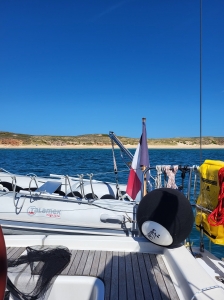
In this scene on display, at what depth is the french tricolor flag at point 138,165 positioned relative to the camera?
15.4 ft

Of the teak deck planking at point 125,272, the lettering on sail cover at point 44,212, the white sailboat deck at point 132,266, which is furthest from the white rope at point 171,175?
the lettering on sail cover at point 44,212

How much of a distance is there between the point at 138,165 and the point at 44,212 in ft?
6.76

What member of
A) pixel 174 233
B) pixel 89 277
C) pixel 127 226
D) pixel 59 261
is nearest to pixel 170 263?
pixel 174 233

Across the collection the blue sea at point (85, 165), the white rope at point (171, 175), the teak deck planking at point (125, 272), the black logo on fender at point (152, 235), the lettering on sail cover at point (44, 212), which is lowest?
the blue sea at point (85, 165)

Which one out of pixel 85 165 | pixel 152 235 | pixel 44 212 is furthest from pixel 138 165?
pixel 85 165

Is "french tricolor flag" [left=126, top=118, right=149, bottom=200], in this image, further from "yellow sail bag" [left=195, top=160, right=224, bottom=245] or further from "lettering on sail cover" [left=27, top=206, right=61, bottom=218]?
"yellow sail bag" [left=195, top=160, right=224, bottom=245]

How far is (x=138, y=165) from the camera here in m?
4.97

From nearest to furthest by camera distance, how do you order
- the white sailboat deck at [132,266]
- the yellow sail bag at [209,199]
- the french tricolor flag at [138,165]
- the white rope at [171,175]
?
the white sailboat deck at [132,266], the yellow sail bag at [209,199], the white rope at [171,175], the french tricolor flag at [138,165]

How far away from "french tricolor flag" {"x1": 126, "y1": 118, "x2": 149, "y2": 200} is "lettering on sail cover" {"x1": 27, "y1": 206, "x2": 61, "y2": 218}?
147 centimetres

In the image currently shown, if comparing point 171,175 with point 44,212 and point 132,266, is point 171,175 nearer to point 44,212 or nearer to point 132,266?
point 132,266

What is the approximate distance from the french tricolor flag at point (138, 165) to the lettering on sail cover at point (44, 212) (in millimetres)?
1473

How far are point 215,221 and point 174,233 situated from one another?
0.55m

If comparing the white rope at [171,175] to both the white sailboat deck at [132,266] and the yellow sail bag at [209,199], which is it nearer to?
the yellow sail bag at [209,199]

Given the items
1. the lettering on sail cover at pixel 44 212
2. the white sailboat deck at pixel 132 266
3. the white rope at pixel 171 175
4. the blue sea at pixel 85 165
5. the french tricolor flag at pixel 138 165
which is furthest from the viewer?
the blue sea at pixel 85 165
